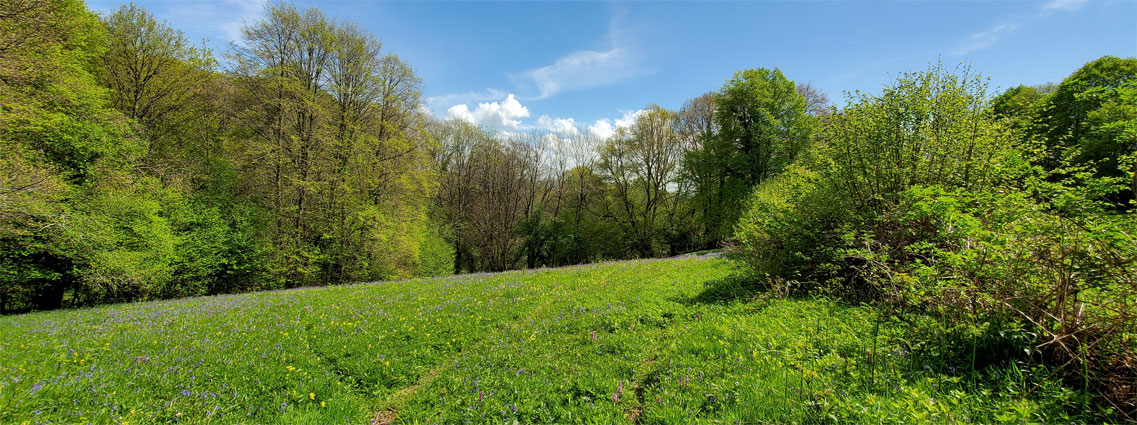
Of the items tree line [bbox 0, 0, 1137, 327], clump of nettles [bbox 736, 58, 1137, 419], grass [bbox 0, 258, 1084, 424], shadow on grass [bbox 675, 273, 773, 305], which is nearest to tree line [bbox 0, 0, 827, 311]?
tree line [bbox 0, 0, 1137, 327]

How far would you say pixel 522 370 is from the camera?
501 cm

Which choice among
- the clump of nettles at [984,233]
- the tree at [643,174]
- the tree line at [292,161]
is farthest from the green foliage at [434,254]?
the clump of nettles at [984,233]

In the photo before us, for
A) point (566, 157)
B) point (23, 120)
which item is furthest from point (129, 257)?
point (566, 157)

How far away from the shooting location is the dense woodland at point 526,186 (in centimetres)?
360

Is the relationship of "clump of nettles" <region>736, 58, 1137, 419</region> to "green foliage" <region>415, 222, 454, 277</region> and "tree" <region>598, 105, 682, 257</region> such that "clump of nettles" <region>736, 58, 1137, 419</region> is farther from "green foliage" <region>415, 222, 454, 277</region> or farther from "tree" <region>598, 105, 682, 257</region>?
"tree" <region>598, 105, 682, 257</region>

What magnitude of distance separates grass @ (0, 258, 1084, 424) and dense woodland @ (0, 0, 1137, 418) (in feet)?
2.59

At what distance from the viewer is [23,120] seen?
13164mm

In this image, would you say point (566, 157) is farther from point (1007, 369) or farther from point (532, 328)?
point (1007, 369)

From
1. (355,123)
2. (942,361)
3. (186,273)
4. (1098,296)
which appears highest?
(355,123)

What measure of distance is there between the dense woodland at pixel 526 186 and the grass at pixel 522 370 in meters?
0.79

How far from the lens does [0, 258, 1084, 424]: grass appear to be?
3.28 metres

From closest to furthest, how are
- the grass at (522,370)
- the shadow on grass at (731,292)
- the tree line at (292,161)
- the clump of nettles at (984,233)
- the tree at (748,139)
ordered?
the clump of nettles at (984,233) < the grass at (522,370) < the shadow on grass at (731,292) < the tree line at (292,161) < the tree at (748,139)

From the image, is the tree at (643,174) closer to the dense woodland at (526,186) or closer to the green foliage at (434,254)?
the dense woodland at (526,186)

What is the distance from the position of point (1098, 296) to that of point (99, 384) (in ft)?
35.1
